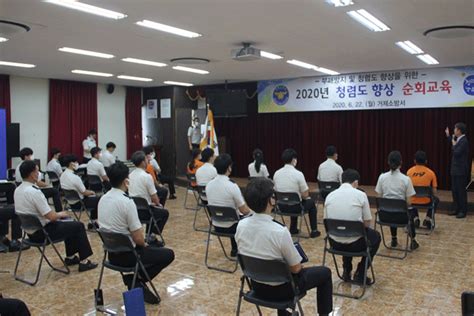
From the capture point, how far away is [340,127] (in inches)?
419

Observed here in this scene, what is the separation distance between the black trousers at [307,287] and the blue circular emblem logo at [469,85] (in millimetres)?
7343

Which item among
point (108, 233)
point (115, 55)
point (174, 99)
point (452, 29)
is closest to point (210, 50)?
point (115, 55)

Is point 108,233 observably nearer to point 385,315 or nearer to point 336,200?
point 336,200

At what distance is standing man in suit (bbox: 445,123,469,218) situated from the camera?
703cm

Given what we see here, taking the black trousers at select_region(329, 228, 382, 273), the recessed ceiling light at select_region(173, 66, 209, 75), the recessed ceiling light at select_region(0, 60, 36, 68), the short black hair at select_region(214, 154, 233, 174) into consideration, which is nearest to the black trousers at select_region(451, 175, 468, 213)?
the black trousers at select_region(329, 228, 382, 273)

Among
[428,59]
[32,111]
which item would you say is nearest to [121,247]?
[428,59]

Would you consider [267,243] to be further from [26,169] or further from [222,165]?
[26,169]

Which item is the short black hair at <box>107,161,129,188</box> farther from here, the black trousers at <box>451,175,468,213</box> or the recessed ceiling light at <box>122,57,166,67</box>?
the black trousers at <box>451,175,468,213</box>

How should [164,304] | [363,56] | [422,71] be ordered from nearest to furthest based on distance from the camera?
[164,304] → [363,56] → [422,71]

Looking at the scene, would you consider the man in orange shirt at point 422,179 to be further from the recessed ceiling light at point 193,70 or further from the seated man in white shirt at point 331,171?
the recessed ceiling light at point 193,70

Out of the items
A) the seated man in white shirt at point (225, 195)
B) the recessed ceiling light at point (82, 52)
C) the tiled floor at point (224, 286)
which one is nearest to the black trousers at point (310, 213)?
the tiled floor at point (224, 286)

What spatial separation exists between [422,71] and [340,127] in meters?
2.37

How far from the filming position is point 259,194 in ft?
8.91

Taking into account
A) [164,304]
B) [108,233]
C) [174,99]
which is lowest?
[164,304]
